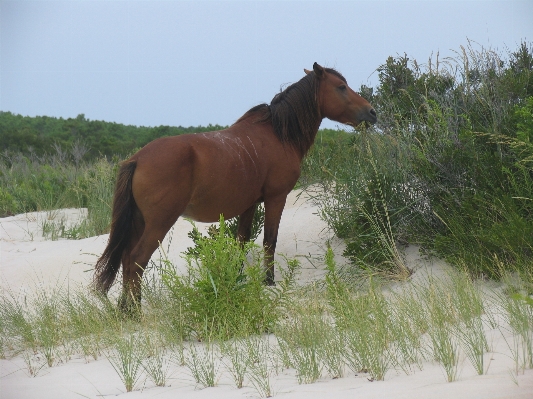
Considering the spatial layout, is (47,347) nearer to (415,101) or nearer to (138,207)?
(138,207)

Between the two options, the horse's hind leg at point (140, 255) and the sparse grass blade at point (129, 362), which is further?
the horse's hind leg at point (140, 255)

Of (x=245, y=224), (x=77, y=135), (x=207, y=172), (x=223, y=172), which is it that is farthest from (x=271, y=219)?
(x=77, y=135)

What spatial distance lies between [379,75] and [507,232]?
4540mm

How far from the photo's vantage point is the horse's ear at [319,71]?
7.51 meters

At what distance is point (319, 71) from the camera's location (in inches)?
299

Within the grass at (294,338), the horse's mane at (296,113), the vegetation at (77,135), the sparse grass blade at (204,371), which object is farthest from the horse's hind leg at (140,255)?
the vegetation at (77,135)

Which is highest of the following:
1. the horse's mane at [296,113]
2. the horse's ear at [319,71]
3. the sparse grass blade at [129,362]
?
the horse's ear at [319,71]

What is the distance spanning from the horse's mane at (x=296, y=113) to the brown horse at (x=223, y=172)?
11mm

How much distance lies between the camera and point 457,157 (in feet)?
24.4

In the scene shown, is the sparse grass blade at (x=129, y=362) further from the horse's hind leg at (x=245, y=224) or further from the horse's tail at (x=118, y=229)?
the horse's hind leg at (x=245, y=224)

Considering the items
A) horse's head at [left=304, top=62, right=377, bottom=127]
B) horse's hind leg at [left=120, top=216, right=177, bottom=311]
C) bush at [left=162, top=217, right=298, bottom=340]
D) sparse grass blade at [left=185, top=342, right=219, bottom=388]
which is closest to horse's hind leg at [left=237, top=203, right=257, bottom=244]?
horse's hind leg at [left=120, top=216, right=177, bottom=311]

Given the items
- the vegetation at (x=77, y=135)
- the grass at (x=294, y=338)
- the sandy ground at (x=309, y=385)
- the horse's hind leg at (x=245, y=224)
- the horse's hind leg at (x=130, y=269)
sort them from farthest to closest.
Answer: the vegetation at (x=77, y=135) < the horse's hind leg at (x=245, y=224) < the horse's hind leg at (x=130, y=269) < the grass at (x=294, y=338) < the sandy ground at (x=309, y=385)

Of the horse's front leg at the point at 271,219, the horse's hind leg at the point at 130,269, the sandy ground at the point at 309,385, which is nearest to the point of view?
the sandy ground at the point at 309,385

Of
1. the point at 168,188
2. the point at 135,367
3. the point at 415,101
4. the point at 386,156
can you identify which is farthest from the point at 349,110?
the point at 135,367
